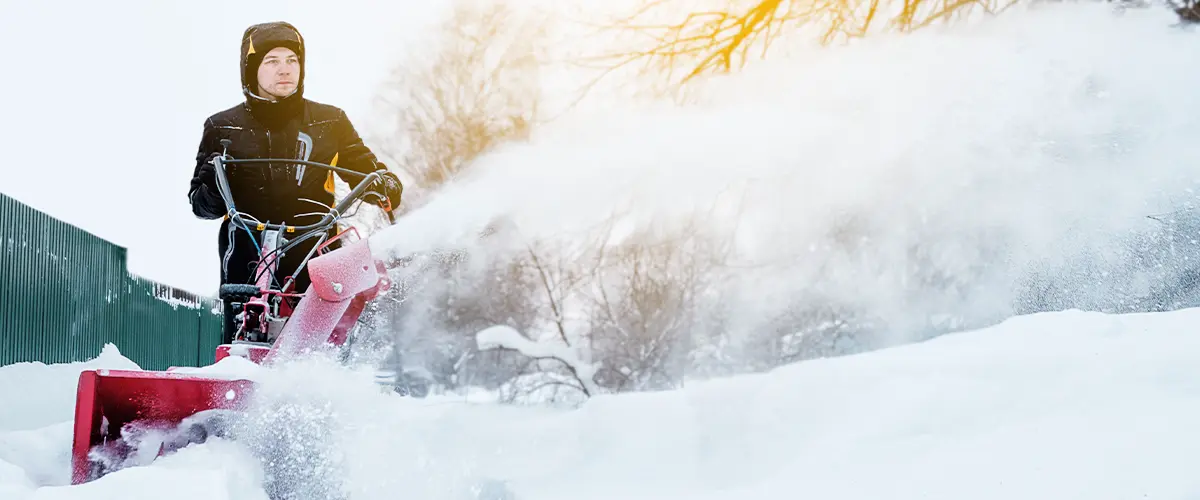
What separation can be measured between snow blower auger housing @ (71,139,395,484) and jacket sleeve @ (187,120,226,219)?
9cm

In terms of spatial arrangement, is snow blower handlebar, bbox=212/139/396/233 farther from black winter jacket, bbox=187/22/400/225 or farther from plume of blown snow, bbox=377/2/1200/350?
plume of blown snow, bbox=377/2/1200/350

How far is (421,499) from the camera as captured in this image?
10.8 ft

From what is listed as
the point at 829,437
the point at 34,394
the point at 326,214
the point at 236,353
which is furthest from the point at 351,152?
the point at 34,394

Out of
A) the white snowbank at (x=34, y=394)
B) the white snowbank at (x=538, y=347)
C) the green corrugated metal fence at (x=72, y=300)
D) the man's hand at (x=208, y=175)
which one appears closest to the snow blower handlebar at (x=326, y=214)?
the man's hand at (x=208, y=175)

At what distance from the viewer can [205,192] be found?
13.2 ft

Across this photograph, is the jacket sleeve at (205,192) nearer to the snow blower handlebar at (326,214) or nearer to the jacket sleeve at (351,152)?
the snow blower handlebar at (326,214)

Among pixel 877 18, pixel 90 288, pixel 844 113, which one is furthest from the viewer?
pixel 844 113

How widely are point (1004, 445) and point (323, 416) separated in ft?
7.50

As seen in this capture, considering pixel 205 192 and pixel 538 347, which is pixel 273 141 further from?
pixel 538 347

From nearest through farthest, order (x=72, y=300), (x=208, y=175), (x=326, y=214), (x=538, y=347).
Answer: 1. (x=326, y=214)
2. (x=208, y=175)
3. (x=72, y=300)
4. (x=538, y=347)

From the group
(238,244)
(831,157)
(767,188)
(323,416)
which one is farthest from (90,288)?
(831,157)

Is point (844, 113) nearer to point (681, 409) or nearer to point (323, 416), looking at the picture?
point (681, 409)

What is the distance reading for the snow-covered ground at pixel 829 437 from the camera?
257cm

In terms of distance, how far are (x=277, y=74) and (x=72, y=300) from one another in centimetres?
489
